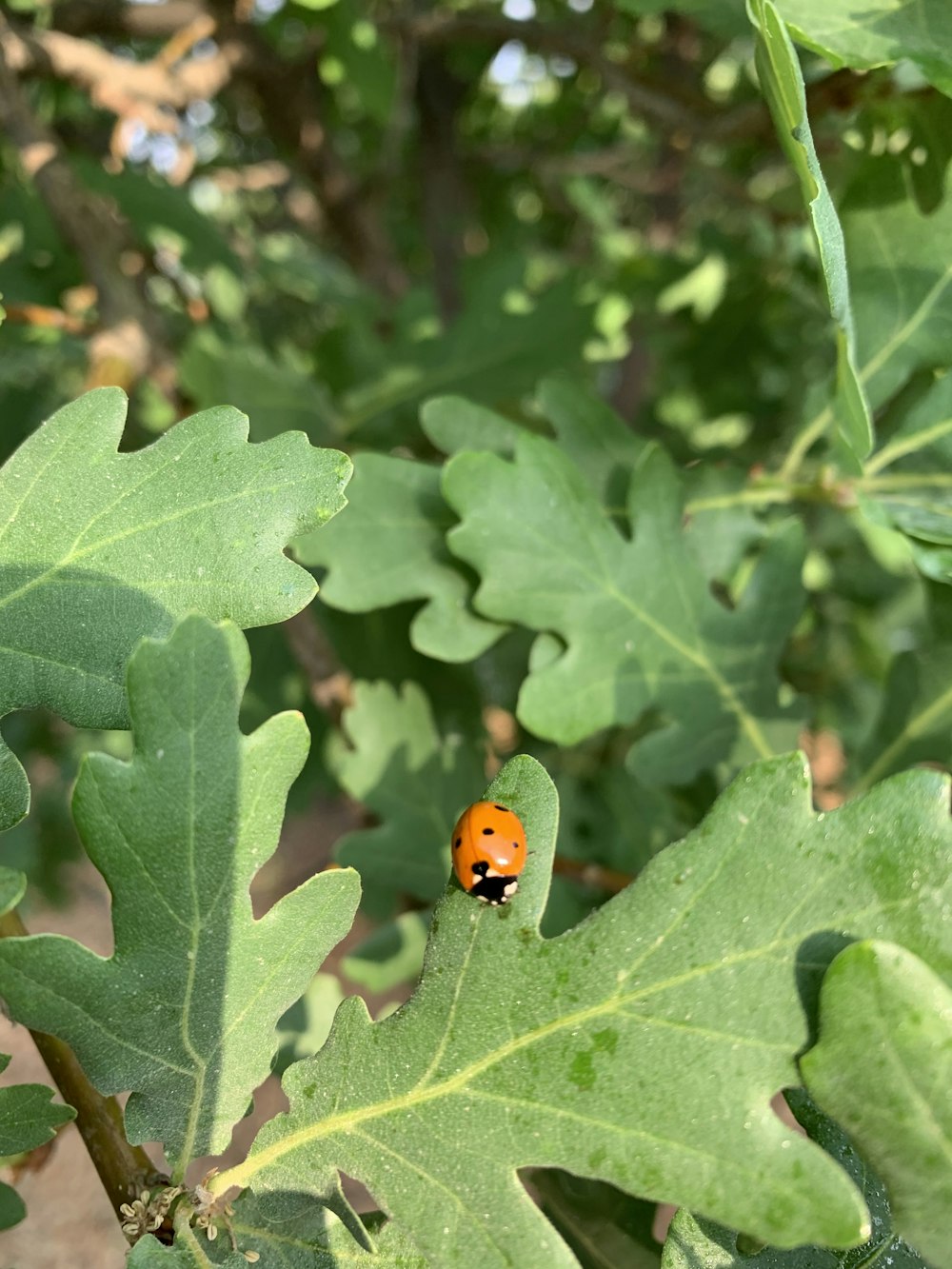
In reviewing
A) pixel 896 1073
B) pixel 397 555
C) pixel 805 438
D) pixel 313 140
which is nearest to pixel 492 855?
pixel 896 1073

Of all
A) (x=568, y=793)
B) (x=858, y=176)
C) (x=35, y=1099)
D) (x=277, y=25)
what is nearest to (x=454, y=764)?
(x=568, y=793)

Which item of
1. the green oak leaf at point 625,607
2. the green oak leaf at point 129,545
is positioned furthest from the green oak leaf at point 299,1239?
the green oak leaf at point 625,607

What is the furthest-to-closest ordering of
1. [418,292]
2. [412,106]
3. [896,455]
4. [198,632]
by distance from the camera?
[412,106], [418,292], [896,455], [198,632]

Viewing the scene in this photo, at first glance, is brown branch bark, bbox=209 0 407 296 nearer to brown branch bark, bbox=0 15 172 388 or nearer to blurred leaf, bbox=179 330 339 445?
brown branch bark, bbox=0 15 172 388

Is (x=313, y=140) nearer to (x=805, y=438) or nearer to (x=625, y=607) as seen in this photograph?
(x=805, y=438)

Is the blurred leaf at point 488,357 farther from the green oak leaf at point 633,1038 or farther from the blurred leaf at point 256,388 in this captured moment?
the green oak leaf at point 633,1038

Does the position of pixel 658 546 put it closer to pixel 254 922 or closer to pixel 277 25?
pixel 254 922
